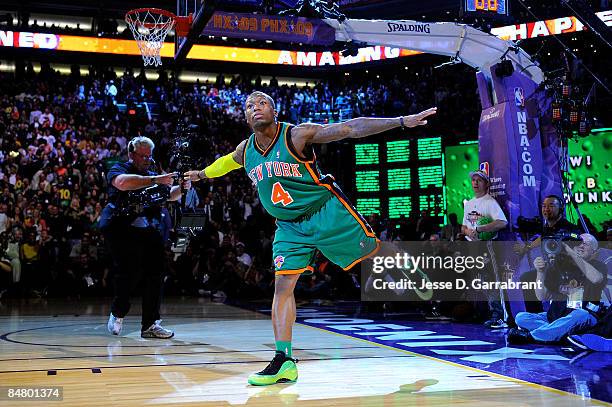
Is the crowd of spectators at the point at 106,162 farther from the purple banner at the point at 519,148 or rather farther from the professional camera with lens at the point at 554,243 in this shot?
the purple banner at the point at 519,148

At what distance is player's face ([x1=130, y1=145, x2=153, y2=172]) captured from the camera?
7605 mm

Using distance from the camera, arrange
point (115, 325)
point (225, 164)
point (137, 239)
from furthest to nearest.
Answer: point (115, 325) → point (137, 239) → point (225, 164)

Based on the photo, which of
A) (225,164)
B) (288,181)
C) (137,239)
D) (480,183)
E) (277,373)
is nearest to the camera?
(277,373)

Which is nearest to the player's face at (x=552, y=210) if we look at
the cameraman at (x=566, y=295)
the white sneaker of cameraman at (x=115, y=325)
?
the cameraman at (x=566, y=295)

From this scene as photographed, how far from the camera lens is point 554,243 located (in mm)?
7547

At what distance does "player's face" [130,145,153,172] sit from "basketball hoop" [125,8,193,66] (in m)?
5.91

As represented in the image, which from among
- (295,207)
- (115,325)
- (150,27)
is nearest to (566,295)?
(295,207)

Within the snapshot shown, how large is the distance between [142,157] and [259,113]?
2.71 metres

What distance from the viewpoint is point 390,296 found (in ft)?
37.9

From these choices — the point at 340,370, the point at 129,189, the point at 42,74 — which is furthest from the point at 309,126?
the point at 42,74

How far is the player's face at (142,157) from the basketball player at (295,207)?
98.9 inches

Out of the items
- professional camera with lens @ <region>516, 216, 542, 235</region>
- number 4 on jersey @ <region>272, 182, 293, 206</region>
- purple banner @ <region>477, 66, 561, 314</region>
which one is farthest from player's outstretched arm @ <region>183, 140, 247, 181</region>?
purple banner @ <region>477, 66, 561, 314</region>

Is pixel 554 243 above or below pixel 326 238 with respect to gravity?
below

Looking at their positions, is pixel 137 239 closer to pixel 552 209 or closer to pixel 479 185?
pixel 479 185
